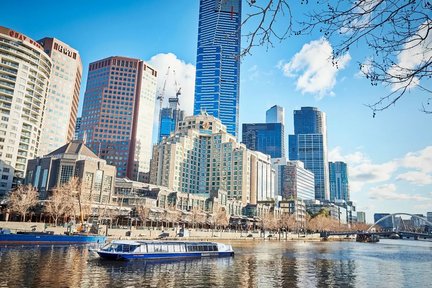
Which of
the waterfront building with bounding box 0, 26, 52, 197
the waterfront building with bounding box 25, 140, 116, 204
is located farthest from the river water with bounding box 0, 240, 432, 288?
the waterfront building with bounding box 0, 26, 52, 197

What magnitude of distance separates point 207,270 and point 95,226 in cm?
5300

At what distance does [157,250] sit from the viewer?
49.5m

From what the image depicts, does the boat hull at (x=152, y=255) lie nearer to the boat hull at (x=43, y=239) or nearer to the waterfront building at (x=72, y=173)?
the boat hull at (x=43, y=239)

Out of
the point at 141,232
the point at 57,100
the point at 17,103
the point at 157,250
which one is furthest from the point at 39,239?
the point at 57,100

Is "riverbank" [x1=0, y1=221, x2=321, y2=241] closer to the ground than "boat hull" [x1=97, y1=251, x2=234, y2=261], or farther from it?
farther from it

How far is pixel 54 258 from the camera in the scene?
43781mm

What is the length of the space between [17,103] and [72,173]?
45.4 meters

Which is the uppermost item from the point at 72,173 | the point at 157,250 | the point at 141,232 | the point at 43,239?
the point at 72,173

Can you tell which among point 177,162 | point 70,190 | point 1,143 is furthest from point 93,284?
point 177,162

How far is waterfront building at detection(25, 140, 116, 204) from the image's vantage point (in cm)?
10988

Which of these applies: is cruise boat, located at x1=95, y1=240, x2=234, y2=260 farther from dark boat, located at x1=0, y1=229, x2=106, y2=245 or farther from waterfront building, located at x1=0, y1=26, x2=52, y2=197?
waterfront building, located at x1=0, y1=26, x2=52, y2=197

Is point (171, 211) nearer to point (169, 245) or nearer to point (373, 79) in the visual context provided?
point (169, 245)

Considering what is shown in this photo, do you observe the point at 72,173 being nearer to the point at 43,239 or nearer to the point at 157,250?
the point at 43,239

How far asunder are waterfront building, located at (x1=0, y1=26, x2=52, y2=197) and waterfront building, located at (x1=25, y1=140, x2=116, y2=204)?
17.9 m
